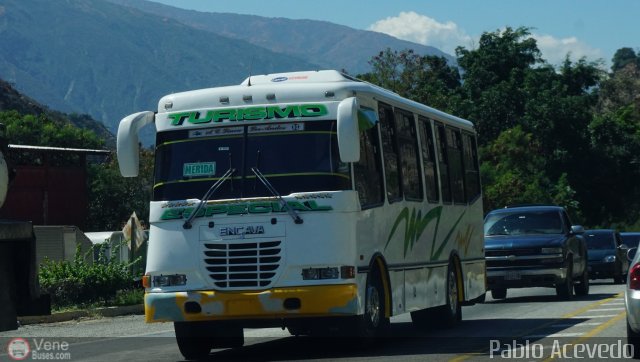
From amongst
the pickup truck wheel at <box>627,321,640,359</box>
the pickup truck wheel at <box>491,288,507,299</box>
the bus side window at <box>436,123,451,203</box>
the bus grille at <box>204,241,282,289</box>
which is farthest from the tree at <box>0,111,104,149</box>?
the pickup truck wheel at <box>627,321,640,359</box>

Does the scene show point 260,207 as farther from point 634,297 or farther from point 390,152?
point 634,297

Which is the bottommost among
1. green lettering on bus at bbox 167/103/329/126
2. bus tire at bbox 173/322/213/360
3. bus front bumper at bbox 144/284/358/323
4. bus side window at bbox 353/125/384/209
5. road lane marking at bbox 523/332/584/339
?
road lane marking at bbox 523/332/584/339

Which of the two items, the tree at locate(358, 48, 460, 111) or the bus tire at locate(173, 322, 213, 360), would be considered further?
the tree at locate(358, 48, 460, 111)

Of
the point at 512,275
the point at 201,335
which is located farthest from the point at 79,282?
the point at 201,335

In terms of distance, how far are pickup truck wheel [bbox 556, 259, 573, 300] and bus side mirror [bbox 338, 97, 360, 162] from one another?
42.4 feet

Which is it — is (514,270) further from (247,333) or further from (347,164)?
(347,164)

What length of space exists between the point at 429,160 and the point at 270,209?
4.74m

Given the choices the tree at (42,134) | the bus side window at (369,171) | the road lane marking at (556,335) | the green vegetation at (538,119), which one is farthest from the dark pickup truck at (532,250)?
A: the tree at (42,134)

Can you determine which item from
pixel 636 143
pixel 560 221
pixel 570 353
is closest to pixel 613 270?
pixel 560 221

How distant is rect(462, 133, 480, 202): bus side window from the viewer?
21375mm

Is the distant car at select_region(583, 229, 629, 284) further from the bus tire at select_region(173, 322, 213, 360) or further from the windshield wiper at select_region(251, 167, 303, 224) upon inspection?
the windshield wiper at select_region(251, 167, 303, 224)

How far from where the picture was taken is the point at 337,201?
14281mm

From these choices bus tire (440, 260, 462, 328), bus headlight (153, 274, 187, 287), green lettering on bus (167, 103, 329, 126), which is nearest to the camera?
bus headlight (153, 274, 187, 287)

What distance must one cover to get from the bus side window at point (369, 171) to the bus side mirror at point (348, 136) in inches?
24.1
